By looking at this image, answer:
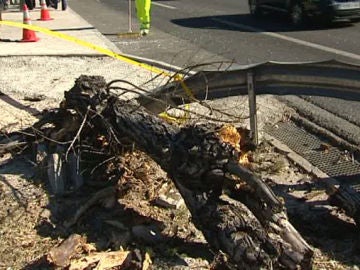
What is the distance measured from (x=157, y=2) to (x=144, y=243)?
2241 cm

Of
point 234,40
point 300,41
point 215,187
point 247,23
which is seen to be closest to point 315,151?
point 215,187

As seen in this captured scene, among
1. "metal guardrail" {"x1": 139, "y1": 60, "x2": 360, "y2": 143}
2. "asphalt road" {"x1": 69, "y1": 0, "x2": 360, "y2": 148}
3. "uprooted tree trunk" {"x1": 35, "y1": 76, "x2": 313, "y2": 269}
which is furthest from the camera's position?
"asphalt road" {"x1": 69, "y1": 0, "x2": 360, "y2": 148}

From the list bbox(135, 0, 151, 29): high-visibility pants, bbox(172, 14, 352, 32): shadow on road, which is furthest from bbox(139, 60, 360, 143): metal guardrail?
bbox(172, 14, 352, 32): shadow on road

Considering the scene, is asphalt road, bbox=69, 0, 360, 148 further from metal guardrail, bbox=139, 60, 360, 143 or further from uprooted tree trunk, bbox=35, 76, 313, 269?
uprooted tree trunk, bbox=35, 76, 313, 269

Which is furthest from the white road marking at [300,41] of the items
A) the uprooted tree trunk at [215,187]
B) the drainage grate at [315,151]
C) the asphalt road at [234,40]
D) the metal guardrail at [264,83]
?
the uprooted tree trunk at [215,187]

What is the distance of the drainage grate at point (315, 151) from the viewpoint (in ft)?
18.4

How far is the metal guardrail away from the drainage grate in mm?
602

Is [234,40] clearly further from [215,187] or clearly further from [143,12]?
[215,187]

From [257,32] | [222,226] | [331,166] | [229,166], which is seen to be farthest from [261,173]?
[257,32]

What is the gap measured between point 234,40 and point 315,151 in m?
7.78

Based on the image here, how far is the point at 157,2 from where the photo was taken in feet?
84.7

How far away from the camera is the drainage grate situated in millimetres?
5594

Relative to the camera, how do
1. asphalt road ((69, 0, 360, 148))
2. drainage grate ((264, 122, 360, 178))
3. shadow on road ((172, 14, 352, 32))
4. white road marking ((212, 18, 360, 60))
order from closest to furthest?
drainage grate ((264, 122, 360, 178)), asphalt road ((69, 0, 360, 148)), white road marking ((212, 18, 360, 60)), shadow on road ((172, 14, 352, 32))

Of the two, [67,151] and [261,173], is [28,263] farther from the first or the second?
[261,173]
